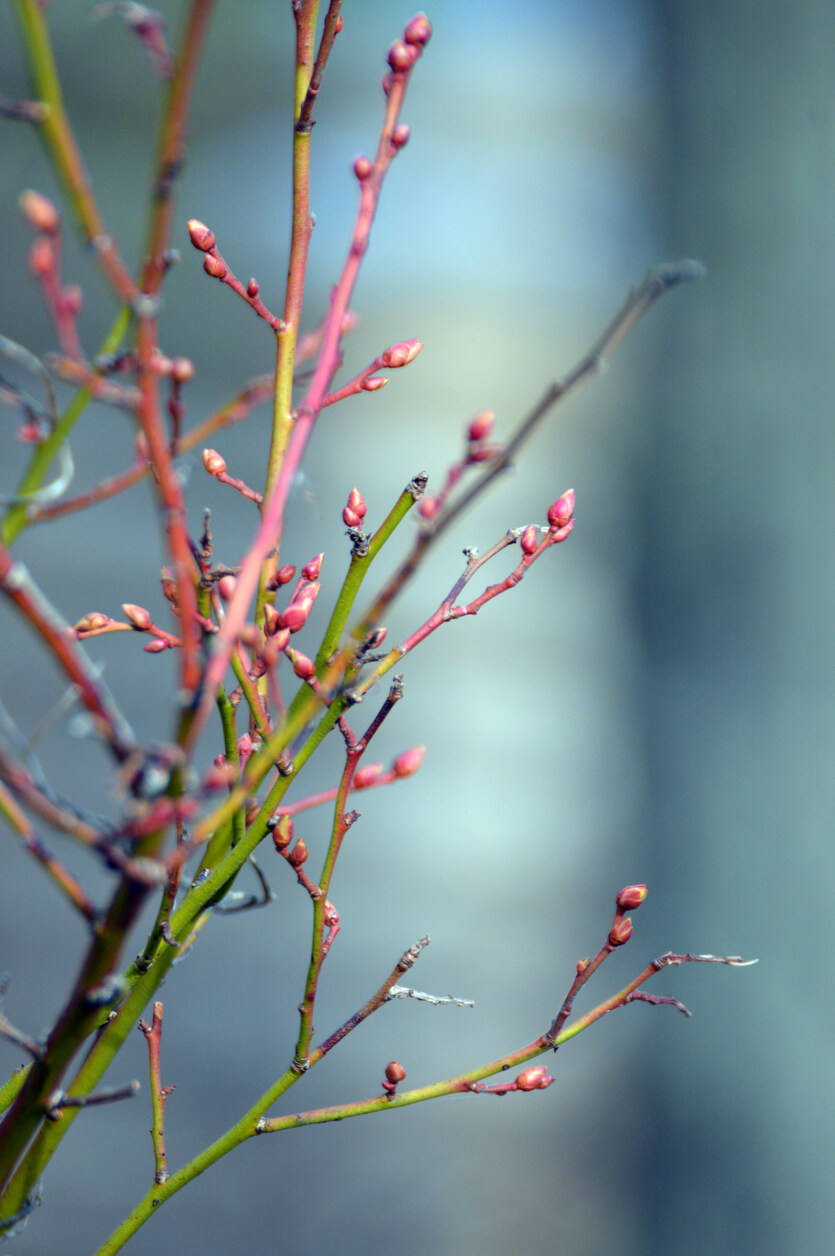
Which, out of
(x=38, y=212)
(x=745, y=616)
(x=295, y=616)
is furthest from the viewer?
(x=745, y=616)

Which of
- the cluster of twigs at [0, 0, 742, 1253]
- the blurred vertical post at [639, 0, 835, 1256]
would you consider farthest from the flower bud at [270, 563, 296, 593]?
the blurred vertical post at [639, 0, 835, 1256]

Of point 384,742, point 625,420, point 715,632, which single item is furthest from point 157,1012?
point 625,420

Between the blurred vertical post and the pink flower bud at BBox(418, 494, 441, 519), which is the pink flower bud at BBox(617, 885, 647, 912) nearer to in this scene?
the pink flower bud at BBox(418, 494, 441, 519)

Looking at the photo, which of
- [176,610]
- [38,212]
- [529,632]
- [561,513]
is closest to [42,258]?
[38,212]

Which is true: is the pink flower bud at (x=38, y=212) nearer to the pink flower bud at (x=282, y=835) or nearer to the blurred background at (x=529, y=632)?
the pink flower bud at (x=282, y=835)

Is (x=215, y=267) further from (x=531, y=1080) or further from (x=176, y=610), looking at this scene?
(x=531, y=1080)
